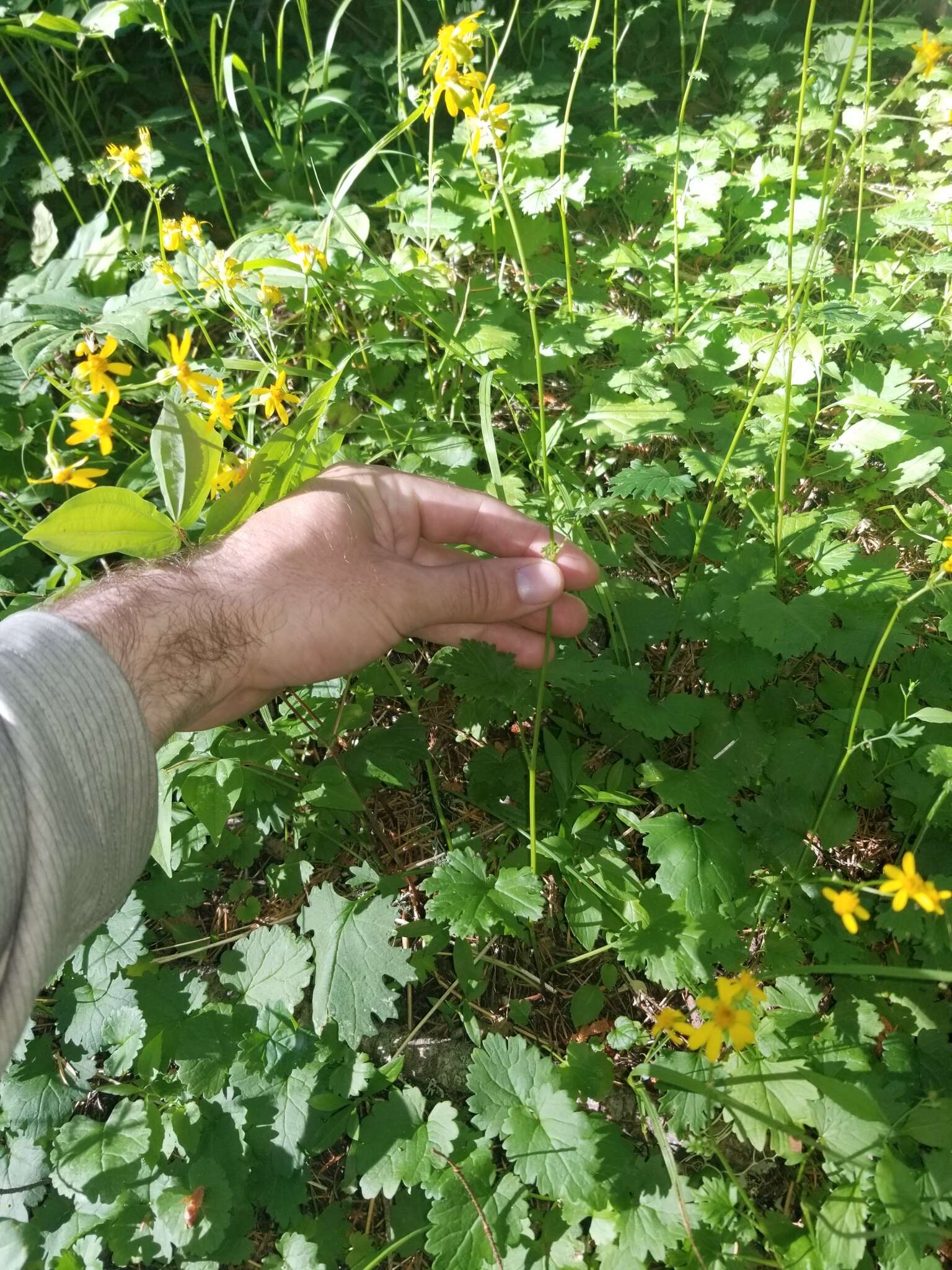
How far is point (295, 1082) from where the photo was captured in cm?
150

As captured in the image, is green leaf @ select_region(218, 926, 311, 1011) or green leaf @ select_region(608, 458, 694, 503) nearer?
green leaf @ select_region(218, 926, 311, 1011)

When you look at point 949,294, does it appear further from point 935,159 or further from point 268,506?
point 268,506

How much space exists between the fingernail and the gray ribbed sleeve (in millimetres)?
697

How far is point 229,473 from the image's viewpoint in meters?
1.55

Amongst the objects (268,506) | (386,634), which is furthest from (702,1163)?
(268,506)

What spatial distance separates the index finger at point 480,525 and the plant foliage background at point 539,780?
139 millimetres

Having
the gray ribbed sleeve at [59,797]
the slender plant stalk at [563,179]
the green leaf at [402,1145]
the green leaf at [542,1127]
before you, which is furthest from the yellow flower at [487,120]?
the green leaf at [402,1145]

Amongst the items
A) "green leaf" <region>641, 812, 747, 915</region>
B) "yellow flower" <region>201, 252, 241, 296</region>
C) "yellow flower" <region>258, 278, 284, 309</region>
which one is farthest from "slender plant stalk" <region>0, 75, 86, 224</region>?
"green leaf" <region>641, 812, 747, 915</region>

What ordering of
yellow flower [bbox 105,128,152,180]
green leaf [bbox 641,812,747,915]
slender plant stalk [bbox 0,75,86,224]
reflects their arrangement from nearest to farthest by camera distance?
green leaf [bbox 641,812,747,915] → yellow flower [bbox 105,128,152,180] → slender plant stalk [bbox 0,75,86,224]

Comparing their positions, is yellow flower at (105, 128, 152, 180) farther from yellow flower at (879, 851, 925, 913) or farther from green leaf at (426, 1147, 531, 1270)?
green leaf at (426, 1147, 531, 1270)

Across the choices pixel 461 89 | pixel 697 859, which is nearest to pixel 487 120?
pixel 461 89

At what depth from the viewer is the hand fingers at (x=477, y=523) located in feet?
5.23

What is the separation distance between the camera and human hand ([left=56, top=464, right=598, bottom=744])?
1288 mm

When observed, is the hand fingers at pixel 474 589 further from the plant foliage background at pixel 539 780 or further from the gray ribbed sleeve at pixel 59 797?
the gray ribbed sleeve at pixel 59 797
